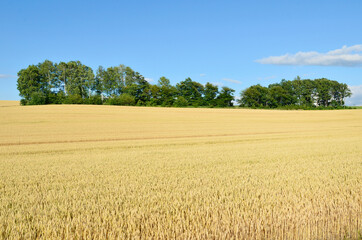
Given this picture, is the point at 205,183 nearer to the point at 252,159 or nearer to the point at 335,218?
the point at 335,218

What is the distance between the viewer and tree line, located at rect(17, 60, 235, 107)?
72938mm

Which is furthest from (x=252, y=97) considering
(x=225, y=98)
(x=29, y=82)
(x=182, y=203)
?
(x=182, y=203)

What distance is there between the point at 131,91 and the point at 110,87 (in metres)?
10.5

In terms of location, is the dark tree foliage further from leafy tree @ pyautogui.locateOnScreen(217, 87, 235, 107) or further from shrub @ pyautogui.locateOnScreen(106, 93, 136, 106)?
shrub @ pyautogui.locateOnScreen(106, 93, 136, 106)

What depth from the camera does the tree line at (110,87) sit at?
239 ft

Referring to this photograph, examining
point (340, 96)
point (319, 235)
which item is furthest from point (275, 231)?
point (340, 96)

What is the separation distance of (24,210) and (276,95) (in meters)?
92.5

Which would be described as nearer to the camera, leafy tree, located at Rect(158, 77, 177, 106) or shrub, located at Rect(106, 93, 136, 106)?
shrub, located at Rect(106, 93, 136, 106)

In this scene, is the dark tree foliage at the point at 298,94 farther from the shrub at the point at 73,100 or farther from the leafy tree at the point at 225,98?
the shrub at the point at 73,100

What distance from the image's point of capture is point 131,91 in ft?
258

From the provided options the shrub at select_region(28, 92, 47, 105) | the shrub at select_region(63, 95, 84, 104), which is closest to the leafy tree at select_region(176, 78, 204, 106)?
the shrub at select_region(63, 95, 84, 104)

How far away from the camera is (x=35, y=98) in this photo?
214ft

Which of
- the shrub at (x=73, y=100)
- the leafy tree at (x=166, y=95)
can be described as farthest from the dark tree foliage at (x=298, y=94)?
the shrub at (x=73, y=100)

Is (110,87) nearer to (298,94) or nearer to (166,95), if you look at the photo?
(166,95)
